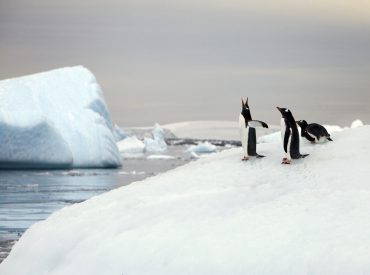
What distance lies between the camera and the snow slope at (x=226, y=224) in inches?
295

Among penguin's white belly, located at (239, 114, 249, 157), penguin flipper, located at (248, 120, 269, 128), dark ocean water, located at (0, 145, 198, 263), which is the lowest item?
dark ocean water, located at (0, 145, 198, 263)

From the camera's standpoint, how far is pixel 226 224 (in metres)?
8.18

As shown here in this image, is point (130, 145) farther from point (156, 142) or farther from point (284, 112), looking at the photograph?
point (284, 112)

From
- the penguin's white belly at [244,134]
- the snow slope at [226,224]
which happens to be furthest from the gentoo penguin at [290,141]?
the penguin's white belly at [244,134]

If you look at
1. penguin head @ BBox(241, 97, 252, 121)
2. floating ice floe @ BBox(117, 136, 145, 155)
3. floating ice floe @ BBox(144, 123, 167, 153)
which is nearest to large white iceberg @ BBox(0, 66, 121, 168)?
floating ice floe @ BBox(117, 136, 145, 155)

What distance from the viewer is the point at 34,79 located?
41.8 m

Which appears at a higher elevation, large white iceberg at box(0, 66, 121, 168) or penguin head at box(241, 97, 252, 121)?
penguin head at box(241, 97, 252, 121)

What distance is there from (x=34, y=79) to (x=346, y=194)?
35011mm

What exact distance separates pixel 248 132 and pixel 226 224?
2634 millimetres

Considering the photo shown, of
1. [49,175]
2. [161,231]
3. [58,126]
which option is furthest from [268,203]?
[58,126]

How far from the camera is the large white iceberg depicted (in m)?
37.3

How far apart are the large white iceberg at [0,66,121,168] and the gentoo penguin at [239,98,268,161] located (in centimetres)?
2720

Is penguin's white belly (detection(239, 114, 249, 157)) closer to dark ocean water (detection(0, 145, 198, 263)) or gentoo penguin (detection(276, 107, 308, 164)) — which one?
gentoo penguin (detection(276, 107, 308, 164))

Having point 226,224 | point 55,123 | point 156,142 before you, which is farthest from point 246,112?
point 156,142
